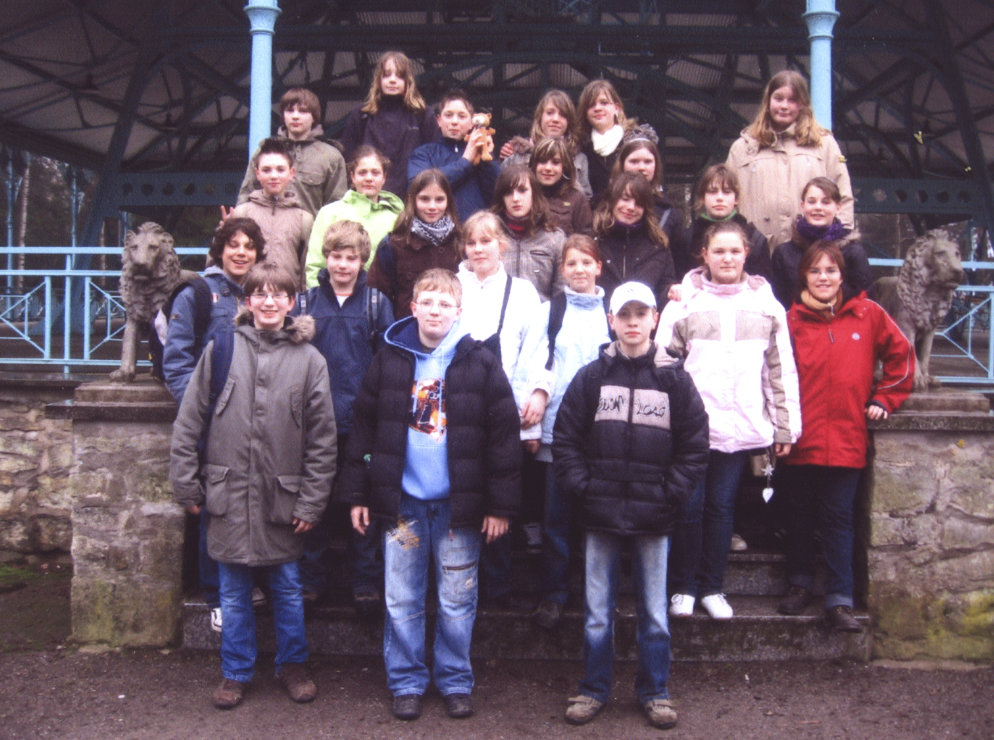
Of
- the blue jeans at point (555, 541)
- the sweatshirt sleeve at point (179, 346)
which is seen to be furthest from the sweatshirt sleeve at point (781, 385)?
the sweatshirt sleeve at point (179, 346)

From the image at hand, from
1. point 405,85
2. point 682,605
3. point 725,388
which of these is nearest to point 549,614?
point 682,605

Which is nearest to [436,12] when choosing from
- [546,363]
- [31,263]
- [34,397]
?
[34,397]

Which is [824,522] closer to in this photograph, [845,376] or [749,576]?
[749,576]

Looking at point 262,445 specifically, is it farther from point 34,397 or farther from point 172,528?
point 34,397

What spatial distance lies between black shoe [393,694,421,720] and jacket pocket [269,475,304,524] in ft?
2.49

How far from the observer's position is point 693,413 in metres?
3.22

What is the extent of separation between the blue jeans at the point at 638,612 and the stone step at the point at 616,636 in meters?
0.44

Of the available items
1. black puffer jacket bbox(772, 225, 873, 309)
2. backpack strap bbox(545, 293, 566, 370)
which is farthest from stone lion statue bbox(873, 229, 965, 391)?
backpack strap bbox(545, 293, 566, 370)

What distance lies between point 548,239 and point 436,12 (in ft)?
30.0

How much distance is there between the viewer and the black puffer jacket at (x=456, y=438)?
3.23 meters

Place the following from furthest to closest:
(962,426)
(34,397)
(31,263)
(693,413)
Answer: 1. (31,263)
2. (34,397)
3. (962,426)
4. (693,413)

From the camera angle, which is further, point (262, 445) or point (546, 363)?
point (546, 363)

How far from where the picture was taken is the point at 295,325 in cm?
340

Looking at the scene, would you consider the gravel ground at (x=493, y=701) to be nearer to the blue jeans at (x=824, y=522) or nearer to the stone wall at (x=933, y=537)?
the stone wall at (x=933, y=537)
